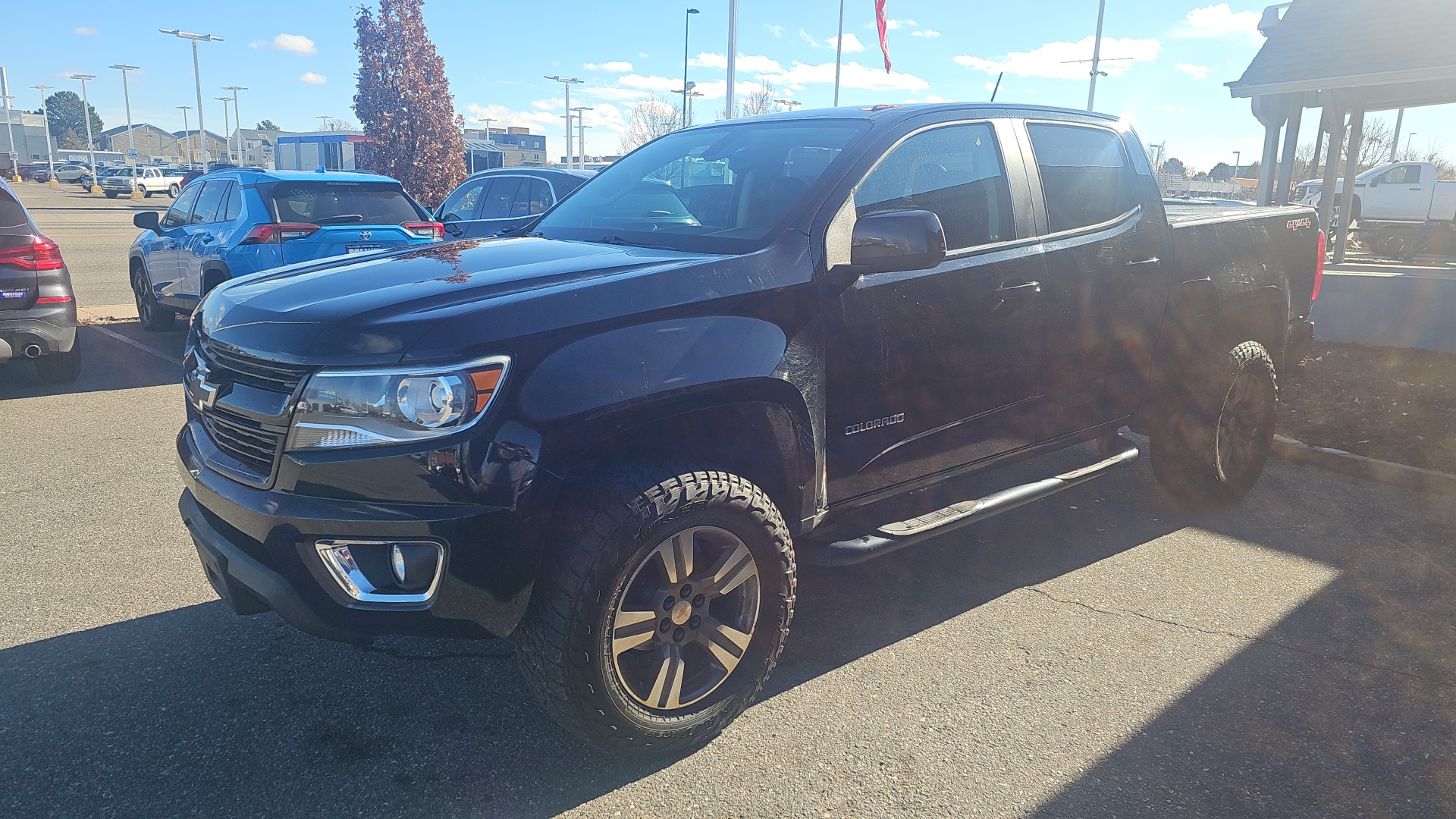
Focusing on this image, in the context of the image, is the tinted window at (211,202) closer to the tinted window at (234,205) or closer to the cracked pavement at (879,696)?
the tinted window at (234,205)

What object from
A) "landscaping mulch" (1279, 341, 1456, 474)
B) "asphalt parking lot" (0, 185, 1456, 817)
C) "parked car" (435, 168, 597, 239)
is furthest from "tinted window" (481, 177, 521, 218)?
"landscaping mulch" (1279, 341, 1456, 474)

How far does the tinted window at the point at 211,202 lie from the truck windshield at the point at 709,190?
6.11m

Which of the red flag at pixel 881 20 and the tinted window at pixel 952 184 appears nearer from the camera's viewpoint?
the tinted window at pixel 952 184

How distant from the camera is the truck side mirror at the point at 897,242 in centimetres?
293

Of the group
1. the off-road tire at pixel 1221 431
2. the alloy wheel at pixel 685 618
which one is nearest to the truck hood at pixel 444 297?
the alloy wheel at pixel 685 618

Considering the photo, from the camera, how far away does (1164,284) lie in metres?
4.40

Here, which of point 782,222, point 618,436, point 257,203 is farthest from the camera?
point 257,203

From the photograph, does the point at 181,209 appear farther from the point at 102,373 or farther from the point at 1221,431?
the point at 1221,431

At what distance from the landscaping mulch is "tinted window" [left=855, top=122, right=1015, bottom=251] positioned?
2.85 m

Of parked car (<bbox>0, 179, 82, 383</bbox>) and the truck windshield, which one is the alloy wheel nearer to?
the truck windshield

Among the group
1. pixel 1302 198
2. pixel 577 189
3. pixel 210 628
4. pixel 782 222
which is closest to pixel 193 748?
pixel 210 628

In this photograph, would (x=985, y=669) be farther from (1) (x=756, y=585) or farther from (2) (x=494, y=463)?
(2) (x=494, y=463)

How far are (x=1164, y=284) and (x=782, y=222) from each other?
225 centimetres

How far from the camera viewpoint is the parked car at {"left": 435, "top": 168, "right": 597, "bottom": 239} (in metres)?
10.2
